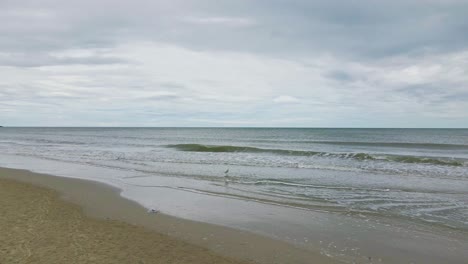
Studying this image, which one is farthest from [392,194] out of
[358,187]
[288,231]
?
[288,231]

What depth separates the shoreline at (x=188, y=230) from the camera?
6.20 metres

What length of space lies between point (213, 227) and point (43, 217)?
12.9 ft

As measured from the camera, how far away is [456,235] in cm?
758

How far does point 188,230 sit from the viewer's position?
7.65m

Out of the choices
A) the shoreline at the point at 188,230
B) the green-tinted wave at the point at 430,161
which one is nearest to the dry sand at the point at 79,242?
the shoreline at the point at 188,230

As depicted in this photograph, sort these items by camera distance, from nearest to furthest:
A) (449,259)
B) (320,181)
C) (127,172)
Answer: (449,259) < (320,181) < (127,172)

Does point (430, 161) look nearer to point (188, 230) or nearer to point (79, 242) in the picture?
point (188, 230)

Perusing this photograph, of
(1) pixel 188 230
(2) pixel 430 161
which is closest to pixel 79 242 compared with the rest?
(1) pixel 188 230

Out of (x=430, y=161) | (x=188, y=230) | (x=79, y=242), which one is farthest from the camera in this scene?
(x=430, y=161)

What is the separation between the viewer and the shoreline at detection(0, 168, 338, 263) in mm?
6203

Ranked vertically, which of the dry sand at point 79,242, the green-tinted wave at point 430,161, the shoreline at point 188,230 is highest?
the green-tinted wave at point 430,161

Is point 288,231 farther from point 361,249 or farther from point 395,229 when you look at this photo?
point 395,229

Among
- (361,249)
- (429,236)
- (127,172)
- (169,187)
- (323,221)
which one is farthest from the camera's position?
(127,172)

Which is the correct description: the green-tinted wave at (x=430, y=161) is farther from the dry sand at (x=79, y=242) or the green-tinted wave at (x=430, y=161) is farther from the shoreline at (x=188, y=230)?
the dry sand at (x=79, y=242)
